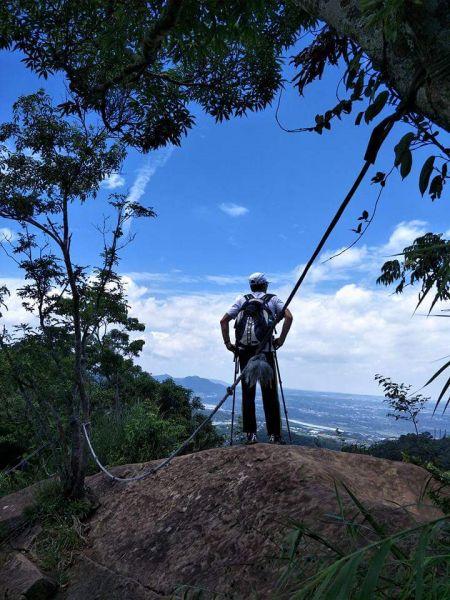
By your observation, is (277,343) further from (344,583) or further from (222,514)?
(344,583)

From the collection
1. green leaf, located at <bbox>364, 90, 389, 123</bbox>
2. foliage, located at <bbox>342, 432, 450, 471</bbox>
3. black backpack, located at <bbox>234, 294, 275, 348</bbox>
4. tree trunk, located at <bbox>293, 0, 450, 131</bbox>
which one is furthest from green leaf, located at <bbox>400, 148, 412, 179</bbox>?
foliage, located at <bbox>342, 432, 450, 471</bbox>

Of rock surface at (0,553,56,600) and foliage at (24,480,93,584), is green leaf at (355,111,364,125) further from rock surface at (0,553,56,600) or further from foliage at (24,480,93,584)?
foliage at (24,480,93,584)

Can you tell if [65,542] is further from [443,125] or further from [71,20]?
[71,20]

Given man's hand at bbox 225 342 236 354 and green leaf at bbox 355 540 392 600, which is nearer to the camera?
green leaf at bbox 355 540 392 600

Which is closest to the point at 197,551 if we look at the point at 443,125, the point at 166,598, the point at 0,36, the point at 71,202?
the point at 166,598

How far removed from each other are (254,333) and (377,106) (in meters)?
4.29

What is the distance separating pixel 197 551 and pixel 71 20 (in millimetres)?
6435

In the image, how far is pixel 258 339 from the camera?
5797 mm

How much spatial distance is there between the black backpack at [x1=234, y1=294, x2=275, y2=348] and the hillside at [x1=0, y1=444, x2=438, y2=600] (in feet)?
4.41

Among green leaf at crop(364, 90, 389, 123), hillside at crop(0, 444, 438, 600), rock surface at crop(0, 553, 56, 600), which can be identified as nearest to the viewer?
green leaf at crop(364, 90, 389, 123)

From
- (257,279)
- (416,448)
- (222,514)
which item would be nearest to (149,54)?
(257,279)

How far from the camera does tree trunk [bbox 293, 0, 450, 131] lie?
4.93ft

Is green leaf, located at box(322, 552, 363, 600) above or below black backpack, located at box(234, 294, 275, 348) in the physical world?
below

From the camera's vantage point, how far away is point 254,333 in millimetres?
5930
